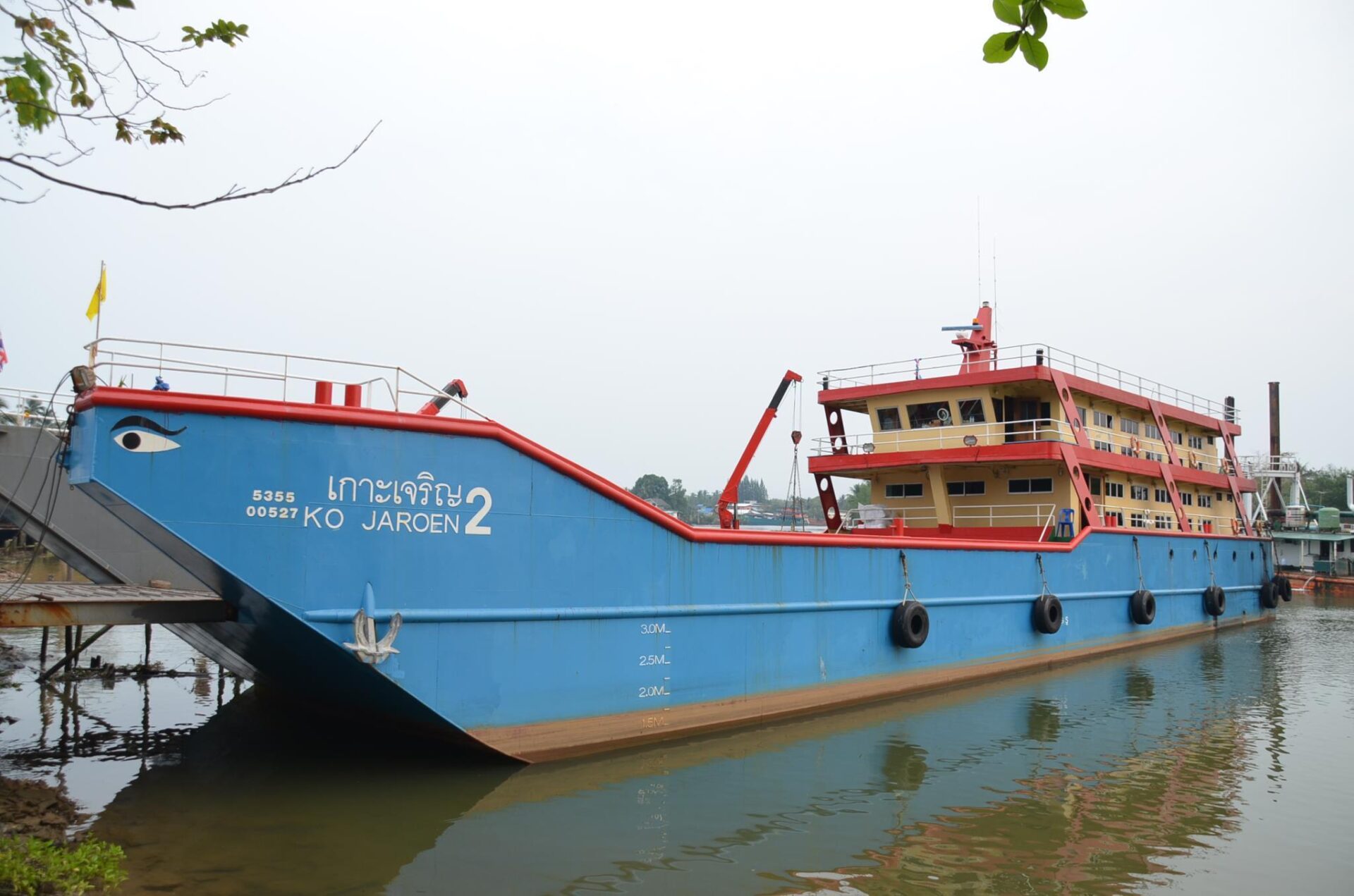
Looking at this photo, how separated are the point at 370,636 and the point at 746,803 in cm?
356

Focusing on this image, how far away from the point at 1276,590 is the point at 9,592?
94.3 feet

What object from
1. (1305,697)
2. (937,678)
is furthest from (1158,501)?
(937,678)

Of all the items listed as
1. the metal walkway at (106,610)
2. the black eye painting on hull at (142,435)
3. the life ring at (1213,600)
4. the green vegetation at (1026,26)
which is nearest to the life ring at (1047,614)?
the life ring at (1213,600)

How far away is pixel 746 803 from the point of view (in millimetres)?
7934

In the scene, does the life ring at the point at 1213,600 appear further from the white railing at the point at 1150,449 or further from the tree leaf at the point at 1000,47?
the tree leaf at the point at 1000,47

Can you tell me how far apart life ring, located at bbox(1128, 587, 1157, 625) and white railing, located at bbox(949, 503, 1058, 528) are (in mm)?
3027

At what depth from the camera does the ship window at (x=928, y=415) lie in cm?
1775

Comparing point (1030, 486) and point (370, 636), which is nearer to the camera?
point (370, 636)

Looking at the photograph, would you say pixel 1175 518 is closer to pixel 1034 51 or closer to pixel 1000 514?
pixel 1000 514

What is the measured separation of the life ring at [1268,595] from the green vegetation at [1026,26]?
89.4 feet

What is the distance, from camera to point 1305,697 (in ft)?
45.3

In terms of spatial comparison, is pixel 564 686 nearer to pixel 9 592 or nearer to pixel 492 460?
pixel 492 460

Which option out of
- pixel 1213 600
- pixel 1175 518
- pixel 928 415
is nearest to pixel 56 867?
pixel 928 415

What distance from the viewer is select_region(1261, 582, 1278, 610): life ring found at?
24.9 metres
